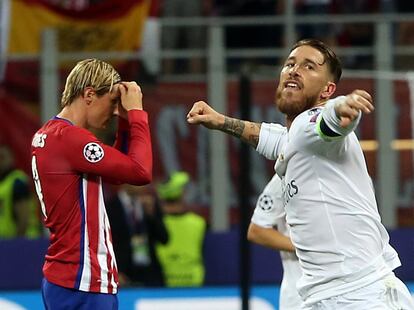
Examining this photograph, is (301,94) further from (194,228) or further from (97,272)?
(194,228)

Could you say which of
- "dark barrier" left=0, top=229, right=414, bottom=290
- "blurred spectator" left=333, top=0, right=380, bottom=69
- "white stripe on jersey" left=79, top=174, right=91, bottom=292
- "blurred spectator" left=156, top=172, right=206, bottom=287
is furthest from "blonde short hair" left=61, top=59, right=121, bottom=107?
"blurred spectator" left=333, top=0, right=380, bottom=69

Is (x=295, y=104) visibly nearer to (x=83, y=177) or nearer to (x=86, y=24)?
(x=83, y=177)

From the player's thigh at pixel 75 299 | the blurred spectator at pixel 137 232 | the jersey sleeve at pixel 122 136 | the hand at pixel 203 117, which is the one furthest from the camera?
the blurred spectator at pixel 137 232

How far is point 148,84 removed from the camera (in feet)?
36.4

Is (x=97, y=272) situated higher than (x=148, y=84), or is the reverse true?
(x=148, y=84)

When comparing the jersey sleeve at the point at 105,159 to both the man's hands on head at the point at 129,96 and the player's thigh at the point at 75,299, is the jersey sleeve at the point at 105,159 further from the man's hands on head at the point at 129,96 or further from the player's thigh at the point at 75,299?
the player's thigh at the point at 75,299

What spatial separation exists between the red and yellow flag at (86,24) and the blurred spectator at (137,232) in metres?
1.67

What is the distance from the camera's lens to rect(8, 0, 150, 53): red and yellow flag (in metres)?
11.6

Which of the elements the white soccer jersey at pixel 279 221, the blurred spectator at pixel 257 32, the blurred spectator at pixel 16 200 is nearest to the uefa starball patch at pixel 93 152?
the white soccer jersey at pixel 279 221

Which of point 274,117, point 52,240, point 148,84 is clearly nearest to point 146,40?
point 148,84

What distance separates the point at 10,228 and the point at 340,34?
3.53 m

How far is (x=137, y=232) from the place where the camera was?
10.5 m

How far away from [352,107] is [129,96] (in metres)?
1.43

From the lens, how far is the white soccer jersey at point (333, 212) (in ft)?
17.3
